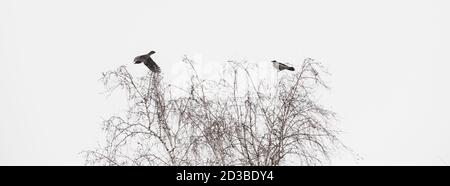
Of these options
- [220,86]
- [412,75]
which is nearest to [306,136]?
[220,86]

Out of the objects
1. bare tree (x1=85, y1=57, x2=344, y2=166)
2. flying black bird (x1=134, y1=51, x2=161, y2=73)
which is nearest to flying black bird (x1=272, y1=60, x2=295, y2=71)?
bare tree (x1=85, y1=57, x2=344, y2=166)

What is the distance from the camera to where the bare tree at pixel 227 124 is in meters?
8.22

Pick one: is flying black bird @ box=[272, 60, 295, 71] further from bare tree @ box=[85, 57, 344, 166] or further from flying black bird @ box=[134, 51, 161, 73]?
flying black bird @ box=[134, 51, 161, 73]

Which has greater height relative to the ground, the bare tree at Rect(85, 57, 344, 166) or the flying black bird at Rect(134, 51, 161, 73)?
the flying black bird at Rect(134, 51, 161, 73)

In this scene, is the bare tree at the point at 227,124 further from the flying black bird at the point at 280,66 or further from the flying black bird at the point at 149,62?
the flying black bird at the point at 149,62

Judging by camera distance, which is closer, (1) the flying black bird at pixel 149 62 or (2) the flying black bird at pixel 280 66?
(2) the flying black bird at pixel 280 66

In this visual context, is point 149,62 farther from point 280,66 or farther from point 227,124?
point 227,124

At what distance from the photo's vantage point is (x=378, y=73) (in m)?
145

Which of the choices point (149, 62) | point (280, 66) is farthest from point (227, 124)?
point (149, 62)

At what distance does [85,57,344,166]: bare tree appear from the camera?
8.22 metres

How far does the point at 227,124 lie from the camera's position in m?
8.45

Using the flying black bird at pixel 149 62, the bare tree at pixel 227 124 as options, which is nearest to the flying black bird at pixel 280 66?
the bare tree at pixel 227 124
